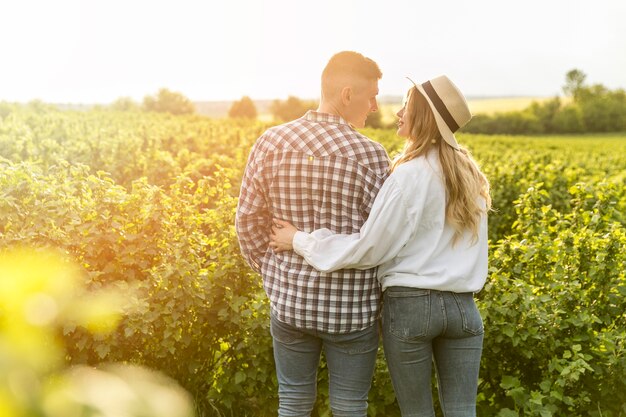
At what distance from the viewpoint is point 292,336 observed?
10.6 ft

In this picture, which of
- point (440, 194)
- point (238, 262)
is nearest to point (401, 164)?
point (440, 194)

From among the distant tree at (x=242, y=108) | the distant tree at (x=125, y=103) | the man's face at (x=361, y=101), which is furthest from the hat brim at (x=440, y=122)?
the distant tree at (x=125, y=103)

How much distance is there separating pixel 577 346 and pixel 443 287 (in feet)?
5.16

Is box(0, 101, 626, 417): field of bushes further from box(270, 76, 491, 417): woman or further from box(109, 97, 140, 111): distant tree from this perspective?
box(109, 97, 140, 111): distant tree

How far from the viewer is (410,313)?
9.77 ft

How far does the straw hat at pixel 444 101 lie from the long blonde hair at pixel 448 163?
3 centimetres

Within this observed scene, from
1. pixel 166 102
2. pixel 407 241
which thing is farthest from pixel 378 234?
pixel 166 102

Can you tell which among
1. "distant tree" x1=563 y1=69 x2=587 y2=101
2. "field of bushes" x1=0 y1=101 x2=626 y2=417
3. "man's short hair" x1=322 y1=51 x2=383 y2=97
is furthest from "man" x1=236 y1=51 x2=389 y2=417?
"distant tree" x1=563 y1=69 x2=587 y2=101

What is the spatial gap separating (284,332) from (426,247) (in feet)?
2.41

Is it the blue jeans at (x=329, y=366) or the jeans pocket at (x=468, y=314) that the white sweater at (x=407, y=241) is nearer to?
the jeans pocket at (x=468, y=314)

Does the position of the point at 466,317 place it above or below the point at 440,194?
below

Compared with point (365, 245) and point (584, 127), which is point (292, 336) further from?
point (584, 127)

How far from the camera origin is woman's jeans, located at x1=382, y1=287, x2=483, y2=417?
2.98 metres

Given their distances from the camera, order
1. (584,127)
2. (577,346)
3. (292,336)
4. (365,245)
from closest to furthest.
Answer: (365,245) < (292,336) < (577,346) < (584,127)
